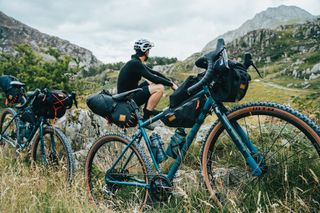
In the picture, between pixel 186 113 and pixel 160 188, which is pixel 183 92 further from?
pixel 160 188

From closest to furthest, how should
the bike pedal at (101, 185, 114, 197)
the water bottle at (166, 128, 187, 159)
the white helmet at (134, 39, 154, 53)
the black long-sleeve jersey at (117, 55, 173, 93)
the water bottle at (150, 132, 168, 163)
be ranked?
1. the water bottle at (166, 128, 187, 159)
2. the water bottle at (150, 132, 168, 163)
3. the bike pedal at (101, 185, 114, 197)
4. the black long-sleeve jersey at (117, 55, 173, 93)
5. the white helmet at (134, 39, 154, 53)

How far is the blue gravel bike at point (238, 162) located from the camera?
3371 millimetres

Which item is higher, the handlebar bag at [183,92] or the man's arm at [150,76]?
the man's arm at [150,76]

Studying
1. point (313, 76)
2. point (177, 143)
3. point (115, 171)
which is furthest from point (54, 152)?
point (313, 76)

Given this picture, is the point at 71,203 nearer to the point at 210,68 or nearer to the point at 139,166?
the point at 139,166

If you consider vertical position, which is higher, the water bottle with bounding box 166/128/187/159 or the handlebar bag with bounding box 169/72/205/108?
the handlebar bag with bounding box 169/72/205/108

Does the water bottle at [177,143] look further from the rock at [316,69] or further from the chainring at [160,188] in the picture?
the rock at [316,69]

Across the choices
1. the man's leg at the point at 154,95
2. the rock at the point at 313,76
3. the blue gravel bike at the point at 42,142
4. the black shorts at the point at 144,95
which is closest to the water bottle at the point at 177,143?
the blue gravel bike at the point at 42,142

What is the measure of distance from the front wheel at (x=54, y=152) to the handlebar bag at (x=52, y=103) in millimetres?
303

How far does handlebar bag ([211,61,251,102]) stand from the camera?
3484 millimetres

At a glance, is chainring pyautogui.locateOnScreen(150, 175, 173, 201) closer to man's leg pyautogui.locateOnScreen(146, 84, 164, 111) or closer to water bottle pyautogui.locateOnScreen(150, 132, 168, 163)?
water bottle pyautogui.locateOnScreen(150, 132, 168, 163)

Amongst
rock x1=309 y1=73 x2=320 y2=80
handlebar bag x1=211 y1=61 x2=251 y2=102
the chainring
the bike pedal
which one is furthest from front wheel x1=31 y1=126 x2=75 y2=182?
rock x1=309 y1=73 x2=320 y2=80

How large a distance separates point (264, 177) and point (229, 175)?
91 cm

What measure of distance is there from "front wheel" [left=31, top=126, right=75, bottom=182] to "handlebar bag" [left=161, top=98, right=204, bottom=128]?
2.07m
